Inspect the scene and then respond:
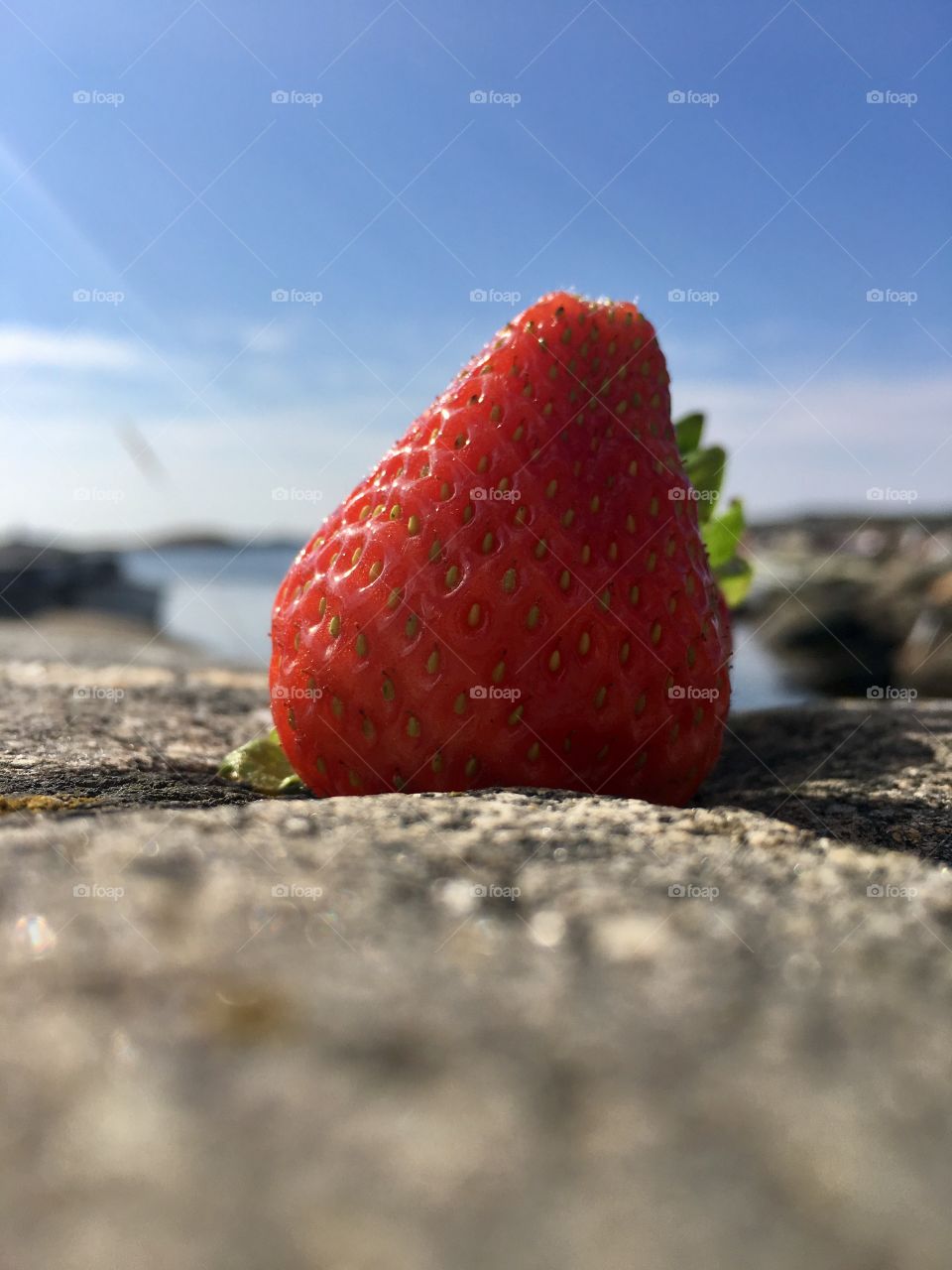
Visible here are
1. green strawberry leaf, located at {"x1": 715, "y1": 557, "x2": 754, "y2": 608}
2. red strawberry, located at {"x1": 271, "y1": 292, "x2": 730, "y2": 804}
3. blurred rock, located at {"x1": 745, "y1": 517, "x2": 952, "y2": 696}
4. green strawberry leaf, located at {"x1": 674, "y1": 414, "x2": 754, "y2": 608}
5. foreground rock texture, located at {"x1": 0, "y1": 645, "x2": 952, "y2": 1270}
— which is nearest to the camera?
foreground rock texture, located at {"x1": 0, "y1": 645, "x2": 952, "y2": 1270}

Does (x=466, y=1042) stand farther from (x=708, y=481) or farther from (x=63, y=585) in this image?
(x=63, y=585)

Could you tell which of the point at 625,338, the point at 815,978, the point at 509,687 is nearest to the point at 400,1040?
the point at 815,978

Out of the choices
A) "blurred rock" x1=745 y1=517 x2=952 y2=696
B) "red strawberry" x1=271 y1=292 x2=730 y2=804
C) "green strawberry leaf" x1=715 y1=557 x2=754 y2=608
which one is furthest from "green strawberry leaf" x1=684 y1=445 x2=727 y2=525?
"blurred rock" x1=745 y1=517 x2=952 y2=696

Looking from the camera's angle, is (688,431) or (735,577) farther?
(735,577)

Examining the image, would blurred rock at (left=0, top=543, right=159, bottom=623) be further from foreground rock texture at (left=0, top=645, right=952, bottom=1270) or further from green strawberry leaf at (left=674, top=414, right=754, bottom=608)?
foreground rock texture at (left=0, top=645, right=952, bottom=1270)

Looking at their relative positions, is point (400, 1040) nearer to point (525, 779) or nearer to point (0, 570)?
point (525, 779)

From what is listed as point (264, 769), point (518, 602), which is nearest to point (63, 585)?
point (264, 769)
